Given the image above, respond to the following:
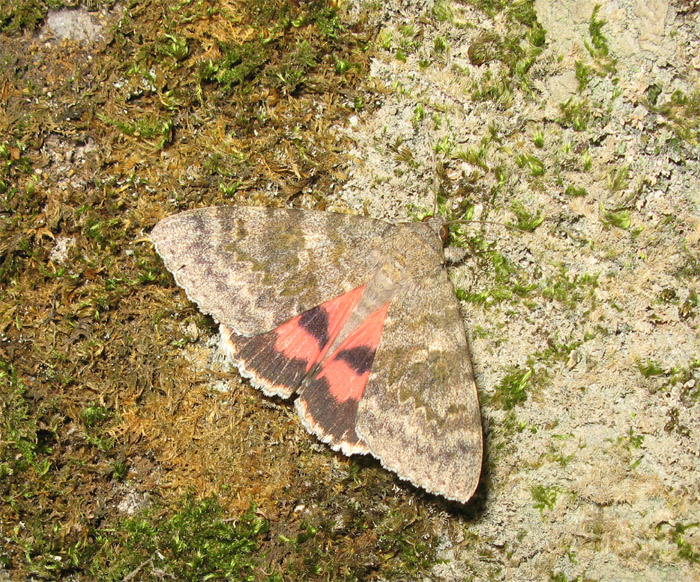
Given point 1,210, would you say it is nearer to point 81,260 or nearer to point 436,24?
point 81,260

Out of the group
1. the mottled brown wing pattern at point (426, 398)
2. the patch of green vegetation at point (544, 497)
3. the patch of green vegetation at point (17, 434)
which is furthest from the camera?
the patch of green vegetation at point (544, 497)

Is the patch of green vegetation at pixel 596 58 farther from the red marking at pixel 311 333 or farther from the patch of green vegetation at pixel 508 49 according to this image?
the red marking at pixel 311 333

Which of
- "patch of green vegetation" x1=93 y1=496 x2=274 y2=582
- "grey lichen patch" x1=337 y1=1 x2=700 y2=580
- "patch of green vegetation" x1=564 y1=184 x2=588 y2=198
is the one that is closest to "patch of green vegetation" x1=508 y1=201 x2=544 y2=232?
"grey lichen patch" x1=337 y1=1 x2=700 y2=580

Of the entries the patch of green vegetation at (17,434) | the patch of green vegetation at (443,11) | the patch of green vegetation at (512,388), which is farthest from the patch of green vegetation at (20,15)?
the patch of green vegetation at (512,388)

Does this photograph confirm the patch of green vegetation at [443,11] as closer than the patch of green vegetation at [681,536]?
No

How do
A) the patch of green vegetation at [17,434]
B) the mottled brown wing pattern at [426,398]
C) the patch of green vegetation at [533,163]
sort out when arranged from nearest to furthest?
the mottled brown wing pattern at [426,398] → the patch of green vegetation at [17,434] → the patch of green vegetation at [533,163]

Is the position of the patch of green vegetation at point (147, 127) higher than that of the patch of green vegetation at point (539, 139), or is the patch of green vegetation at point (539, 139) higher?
the patch of green vegetation at point (539, 139)

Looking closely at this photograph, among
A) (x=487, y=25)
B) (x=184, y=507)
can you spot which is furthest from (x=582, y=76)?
(x=184, y=507)

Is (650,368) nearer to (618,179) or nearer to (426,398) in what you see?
(618,179)
